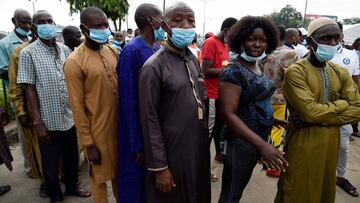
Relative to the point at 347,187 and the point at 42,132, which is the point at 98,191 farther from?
the point at 347,187

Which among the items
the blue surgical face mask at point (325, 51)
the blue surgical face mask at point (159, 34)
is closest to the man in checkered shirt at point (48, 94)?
the blue surgical face mask at point (159, 34)

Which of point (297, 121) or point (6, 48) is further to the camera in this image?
point (6, 48)

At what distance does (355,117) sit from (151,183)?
166cm

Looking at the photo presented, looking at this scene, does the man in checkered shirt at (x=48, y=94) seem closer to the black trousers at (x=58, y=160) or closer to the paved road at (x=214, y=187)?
the black trousers at (x=58, y=160)

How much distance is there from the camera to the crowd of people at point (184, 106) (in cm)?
195

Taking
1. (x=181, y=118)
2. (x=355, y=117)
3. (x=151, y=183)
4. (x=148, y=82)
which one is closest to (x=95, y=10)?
(x=148, y=82)

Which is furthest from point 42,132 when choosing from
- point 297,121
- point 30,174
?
point 297,121

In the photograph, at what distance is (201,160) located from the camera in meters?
2.13

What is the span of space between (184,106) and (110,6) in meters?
15.6

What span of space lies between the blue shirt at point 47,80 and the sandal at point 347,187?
3262 mm

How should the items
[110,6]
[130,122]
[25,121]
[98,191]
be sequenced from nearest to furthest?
[130,122] → [98,191] → [25,121] → [110,6]

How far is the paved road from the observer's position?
330 centimetres

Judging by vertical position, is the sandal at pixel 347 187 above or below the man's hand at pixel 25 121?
below

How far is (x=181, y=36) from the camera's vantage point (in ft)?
6.40
